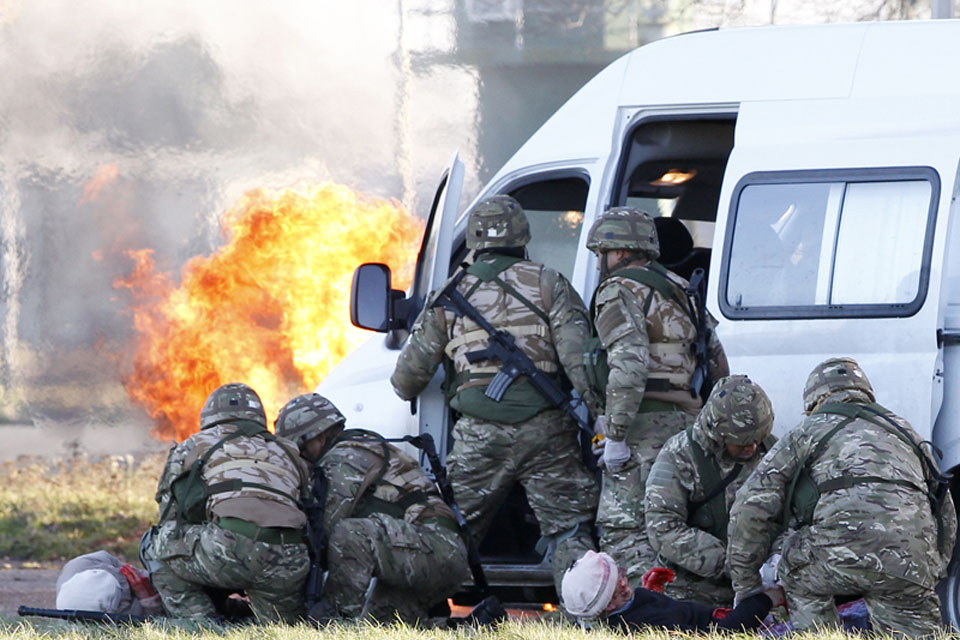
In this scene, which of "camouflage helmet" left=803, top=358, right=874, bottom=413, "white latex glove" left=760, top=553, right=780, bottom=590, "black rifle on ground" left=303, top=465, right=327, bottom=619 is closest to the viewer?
"camouflage helmet" left=803, top=358, right=874, bottom=413

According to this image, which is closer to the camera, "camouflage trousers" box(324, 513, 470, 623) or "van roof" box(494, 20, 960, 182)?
"van roof" box(494, 20, 960, 182)

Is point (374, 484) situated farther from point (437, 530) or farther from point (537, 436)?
point (537, 436)

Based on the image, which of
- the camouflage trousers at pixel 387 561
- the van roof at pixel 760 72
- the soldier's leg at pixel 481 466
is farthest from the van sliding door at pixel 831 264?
the camouflage trousers at pixel 387 561

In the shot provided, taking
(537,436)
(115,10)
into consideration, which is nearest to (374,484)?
(537,436)

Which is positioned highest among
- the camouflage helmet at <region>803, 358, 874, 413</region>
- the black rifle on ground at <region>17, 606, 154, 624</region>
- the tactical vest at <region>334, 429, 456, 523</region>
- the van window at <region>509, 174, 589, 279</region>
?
the van window at <region>509, 174, 589, 279</region>

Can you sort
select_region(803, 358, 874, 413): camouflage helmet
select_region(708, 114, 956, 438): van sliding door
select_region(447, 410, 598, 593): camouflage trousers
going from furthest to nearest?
select_region(447, 410, 598, 593): camouflage trousers
select_region(708, 114, 956, 438): van sliding door
select_region(803, 358, 874, 413): camouflage helmet

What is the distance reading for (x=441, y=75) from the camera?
16016 mm

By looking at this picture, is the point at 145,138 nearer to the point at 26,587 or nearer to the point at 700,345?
the point at 26,587

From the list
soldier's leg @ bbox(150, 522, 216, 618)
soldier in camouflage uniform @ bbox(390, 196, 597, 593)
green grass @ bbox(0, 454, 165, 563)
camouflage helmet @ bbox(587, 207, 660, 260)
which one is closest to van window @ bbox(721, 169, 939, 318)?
camouflage helmet @ bbox(587, 207, 660, 260)

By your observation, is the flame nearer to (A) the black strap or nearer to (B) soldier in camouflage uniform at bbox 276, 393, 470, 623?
(B) soldier in camouflage uniform at bbox 276, 393, 470, 623

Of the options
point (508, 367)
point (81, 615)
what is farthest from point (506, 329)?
point (81, 615)

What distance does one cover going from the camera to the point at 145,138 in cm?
1558

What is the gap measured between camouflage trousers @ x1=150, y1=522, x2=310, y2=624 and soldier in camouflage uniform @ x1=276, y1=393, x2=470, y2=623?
26 centimetres

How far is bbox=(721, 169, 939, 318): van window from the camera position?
612 cm
